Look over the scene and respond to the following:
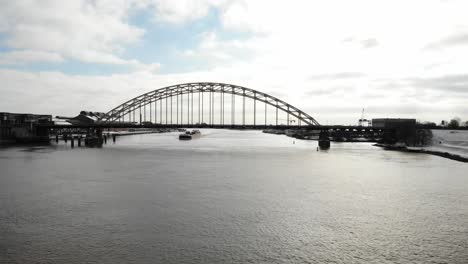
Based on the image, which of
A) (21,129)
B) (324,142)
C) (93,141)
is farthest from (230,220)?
(21,129)

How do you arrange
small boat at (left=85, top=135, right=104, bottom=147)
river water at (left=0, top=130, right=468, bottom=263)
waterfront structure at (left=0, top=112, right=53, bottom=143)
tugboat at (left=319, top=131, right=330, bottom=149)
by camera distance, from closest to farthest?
river water at (left=0, top=130, right=468, bottom=263), tugboat at (left=319, top=131, right=330, bottom=149), small boat at (left=85, top=135, right=104, bottom=147), waterfront structure at (left=0, top=112, right=53, bottom=143)

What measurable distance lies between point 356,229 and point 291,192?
8707mm

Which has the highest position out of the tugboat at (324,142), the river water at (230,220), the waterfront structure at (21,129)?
the waterfront structure at (21,129)

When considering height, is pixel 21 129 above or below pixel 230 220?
above

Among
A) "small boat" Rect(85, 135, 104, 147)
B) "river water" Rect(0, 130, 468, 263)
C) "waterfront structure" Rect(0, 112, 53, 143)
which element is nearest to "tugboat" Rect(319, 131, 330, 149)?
"river water" Rect(0, 130, 468, 263)

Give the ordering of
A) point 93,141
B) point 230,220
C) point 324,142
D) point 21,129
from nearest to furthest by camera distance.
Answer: point 230,220
point 324,142
point 93,141
point 21,129

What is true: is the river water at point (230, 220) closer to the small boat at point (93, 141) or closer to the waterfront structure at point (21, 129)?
the small boat at point (93, 141)

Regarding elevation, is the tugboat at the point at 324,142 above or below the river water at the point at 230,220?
above

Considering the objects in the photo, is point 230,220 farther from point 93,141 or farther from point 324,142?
point 93,141

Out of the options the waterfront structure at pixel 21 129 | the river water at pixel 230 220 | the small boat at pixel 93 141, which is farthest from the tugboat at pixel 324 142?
the waterfront structure at pixel 21 129

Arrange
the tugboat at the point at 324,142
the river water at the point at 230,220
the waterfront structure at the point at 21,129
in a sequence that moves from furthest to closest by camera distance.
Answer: the waterfront structure at the point at 21,129 → the tugboat at the point at 324,142 → the river water at the point at 230,220

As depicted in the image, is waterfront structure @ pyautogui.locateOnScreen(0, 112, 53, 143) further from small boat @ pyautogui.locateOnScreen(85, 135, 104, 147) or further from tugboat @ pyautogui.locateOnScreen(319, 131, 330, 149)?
tugboat @ pyautogui.locateOnScreen(319, 131, 330, 149)

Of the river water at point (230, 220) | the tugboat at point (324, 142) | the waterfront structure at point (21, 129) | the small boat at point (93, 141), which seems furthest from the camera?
the waterfront structure at point (21, 129)

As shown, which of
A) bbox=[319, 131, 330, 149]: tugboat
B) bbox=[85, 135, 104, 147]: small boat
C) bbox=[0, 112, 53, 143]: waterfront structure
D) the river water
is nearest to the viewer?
the river water
